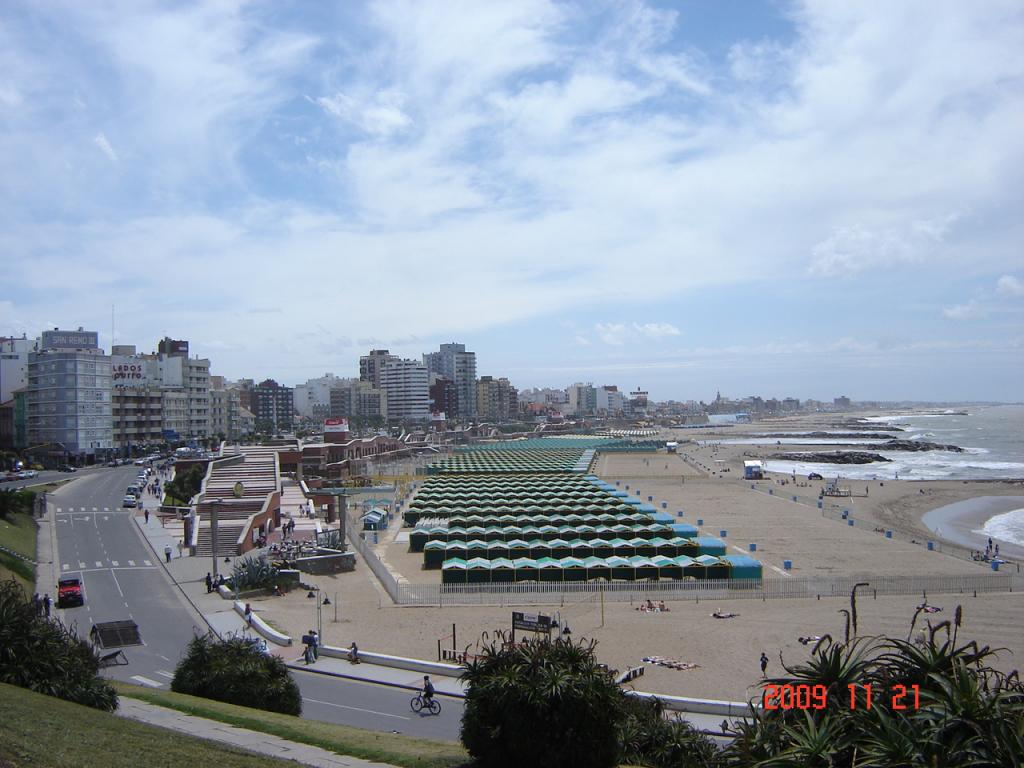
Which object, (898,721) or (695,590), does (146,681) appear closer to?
(898,721)

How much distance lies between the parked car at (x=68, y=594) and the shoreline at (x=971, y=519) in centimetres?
3621

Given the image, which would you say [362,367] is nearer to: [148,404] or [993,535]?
[148,404]

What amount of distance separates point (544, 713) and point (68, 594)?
1984 cm

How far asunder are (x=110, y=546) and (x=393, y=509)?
19042 millimetres

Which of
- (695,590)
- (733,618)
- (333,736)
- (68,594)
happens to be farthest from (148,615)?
(733,618)

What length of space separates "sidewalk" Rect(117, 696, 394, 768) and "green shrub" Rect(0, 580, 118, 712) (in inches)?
24.7

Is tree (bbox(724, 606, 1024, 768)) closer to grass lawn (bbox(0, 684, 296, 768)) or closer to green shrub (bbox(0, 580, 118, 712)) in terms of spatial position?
grass lawn (bbox(0, 684, 296, 768))

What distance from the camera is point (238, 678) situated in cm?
1464

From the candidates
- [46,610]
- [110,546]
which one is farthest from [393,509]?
[46,610]

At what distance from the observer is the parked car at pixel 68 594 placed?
2425 cm

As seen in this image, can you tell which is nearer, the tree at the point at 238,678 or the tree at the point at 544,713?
the tree at the point at 544,713

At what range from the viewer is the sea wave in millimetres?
41781

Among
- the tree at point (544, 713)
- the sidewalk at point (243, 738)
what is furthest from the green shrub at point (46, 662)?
the tree at point (544, 713)
